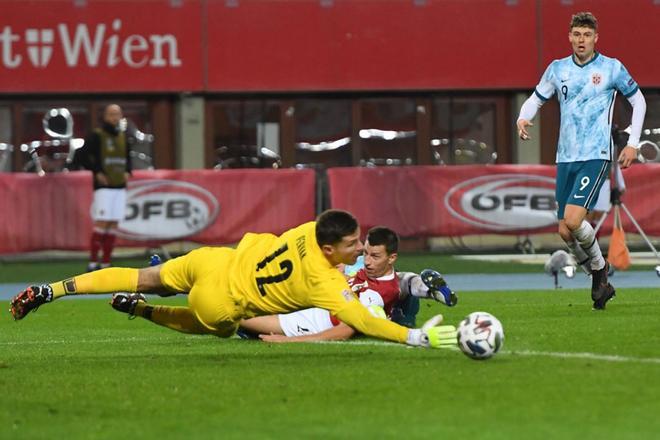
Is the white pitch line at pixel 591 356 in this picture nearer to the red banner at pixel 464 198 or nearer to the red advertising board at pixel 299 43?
the red banner at pixel 464 198

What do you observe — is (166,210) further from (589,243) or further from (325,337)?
(325,337)

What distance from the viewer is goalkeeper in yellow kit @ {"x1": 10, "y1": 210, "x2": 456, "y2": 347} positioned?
29.8ft

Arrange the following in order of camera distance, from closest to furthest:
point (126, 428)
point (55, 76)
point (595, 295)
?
point (126, 428) → point (595, 295) → point (55, 76)

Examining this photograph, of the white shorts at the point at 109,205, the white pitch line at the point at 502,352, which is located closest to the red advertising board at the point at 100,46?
the white shorts at the point at 109,205

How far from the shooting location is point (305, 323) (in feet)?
37.3

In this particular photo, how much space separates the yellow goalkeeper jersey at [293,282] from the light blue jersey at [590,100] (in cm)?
379

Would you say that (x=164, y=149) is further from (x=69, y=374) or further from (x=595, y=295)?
(x=69, y=374)

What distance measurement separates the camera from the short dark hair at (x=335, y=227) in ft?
30.5

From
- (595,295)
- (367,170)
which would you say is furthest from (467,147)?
(595,295)

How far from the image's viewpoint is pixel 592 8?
28.0 m

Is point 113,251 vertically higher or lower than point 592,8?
lower

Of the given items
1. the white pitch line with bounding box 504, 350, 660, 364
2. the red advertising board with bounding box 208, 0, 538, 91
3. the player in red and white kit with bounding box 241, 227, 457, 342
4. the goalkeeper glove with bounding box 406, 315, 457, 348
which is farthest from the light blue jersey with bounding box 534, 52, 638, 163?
the red advertising board with bounding box 208, 0, 538, 91

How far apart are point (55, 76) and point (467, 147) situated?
7490 millimetres

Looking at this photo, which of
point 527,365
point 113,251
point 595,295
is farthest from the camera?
point 113,251
